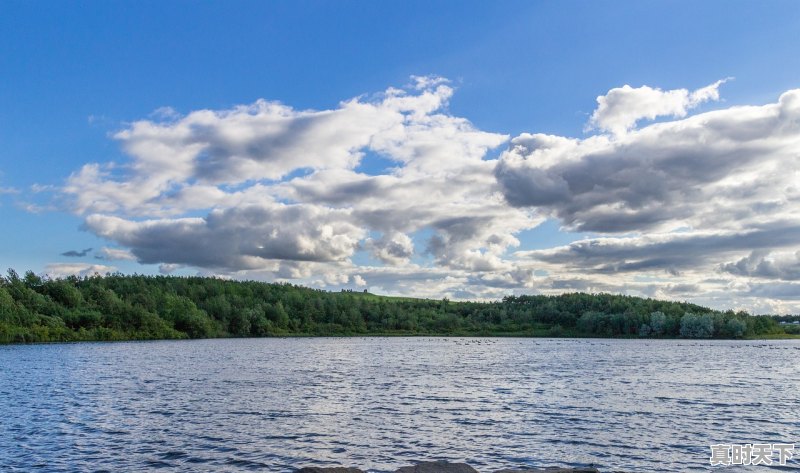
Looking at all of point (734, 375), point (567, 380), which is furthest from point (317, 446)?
point (734, 375)

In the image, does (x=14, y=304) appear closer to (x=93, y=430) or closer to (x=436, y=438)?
(x=93, y=430)

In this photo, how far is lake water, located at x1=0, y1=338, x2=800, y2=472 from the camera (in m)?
36.3

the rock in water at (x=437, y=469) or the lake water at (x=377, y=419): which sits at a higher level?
the rock in water at (x=437, y=469)

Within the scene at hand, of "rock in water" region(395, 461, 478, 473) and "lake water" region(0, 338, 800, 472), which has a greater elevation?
"rock in water" region(395, 461, 478, 473)

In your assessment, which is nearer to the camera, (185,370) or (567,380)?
(567,380)

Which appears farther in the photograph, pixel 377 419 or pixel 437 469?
pixel 377 419

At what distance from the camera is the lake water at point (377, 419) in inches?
1431

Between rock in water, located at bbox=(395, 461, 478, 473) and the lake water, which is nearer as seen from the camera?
rock in water, located at bbox=(395, 461, 478, 473)

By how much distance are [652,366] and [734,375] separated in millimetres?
17859

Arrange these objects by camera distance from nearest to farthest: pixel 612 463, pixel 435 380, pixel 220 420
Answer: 1. pixel 612 463
2. pixel 220 420
3. pixel 435 380

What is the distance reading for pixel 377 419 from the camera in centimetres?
4909

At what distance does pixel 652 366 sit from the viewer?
10919 centimetres

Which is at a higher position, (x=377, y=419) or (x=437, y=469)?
(x=437, y=469)

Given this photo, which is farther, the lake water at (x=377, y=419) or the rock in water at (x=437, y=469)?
the lake water at (x=377, y=419)
